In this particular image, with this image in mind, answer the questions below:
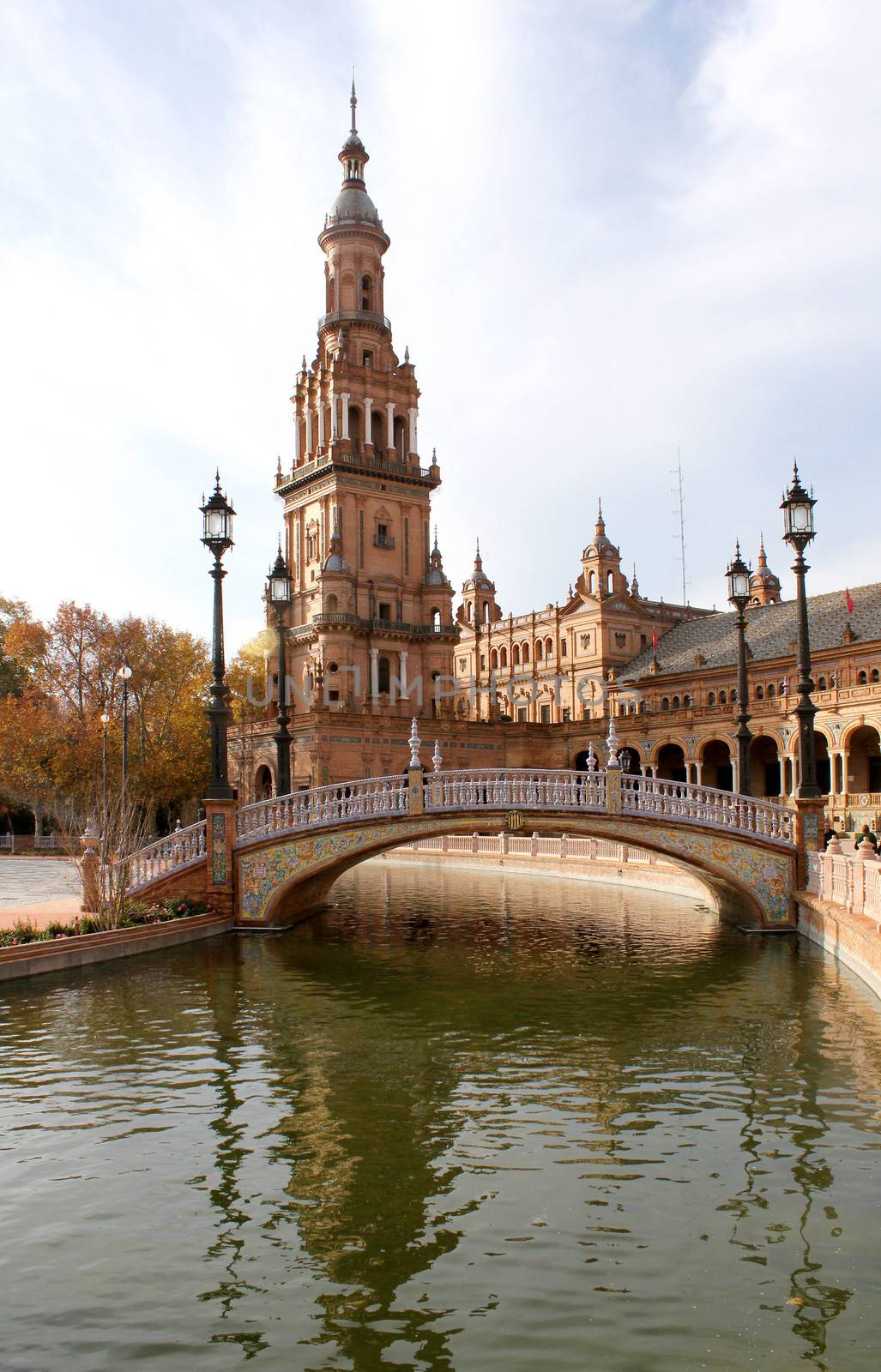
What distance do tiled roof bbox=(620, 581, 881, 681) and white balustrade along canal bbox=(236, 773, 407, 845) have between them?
3301 centimetres

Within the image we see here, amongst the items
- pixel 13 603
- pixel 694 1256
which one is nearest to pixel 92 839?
pixel 694 1256

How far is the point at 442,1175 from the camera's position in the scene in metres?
8.83

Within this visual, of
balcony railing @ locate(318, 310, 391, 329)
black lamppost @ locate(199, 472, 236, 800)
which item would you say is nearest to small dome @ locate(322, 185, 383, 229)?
balcony railing @ locate(318, 310, 391, 329)

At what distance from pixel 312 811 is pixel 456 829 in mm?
3083

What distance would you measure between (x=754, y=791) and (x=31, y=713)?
36405 millimetres

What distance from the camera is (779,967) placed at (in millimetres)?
17875

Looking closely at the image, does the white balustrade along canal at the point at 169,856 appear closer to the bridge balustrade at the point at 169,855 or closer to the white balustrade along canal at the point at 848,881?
the bridge balustrade at the point at 169,855

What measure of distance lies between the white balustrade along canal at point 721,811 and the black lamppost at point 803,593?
1027 mm

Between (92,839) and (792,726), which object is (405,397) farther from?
(92,839)

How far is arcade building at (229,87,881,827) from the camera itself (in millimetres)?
55250

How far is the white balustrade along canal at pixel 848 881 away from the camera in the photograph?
52.0 feet

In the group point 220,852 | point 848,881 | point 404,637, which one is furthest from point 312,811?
point 404,637

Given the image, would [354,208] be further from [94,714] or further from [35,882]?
[35,882]

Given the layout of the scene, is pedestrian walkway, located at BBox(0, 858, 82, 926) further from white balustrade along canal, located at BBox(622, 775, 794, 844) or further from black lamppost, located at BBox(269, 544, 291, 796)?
white balustrade along canal, located at BBox(622, 775, 794, 844)
